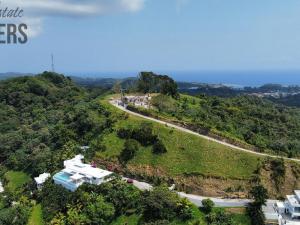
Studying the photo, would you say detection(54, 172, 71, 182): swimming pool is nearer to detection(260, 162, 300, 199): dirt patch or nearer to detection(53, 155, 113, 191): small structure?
detection(53, 155, 113, 191): small structure

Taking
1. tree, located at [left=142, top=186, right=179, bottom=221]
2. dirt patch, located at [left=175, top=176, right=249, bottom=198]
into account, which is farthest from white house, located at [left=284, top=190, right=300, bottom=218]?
tree, located at [left=142, top=186, right=179, bottom=221]

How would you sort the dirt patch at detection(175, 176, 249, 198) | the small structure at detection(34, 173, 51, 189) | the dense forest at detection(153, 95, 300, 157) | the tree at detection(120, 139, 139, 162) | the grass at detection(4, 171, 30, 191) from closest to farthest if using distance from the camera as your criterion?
the dirt patch at detection(175, 176, 249, 198) < the tree at detection(120, 139, 139, 162) < the small structure at detection(34, 173, 51, 189) < the dense forest at detection(153, 95, 300, 157) < the grass at detection(4, 171, 30, 191)

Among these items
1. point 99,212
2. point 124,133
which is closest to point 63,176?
point 99,212

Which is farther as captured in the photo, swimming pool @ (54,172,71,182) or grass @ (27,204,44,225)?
swimming pool @ (54,172,71,182)

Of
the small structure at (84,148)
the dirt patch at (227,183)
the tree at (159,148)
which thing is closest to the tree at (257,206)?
the dirt patch at (227,183)

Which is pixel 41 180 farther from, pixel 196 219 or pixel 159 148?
pixel 196 219

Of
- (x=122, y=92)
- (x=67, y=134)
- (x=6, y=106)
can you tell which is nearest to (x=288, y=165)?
(x=67, y=134)

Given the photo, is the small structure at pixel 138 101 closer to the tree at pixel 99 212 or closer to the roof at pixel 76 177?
the roof at pixel 76 177
